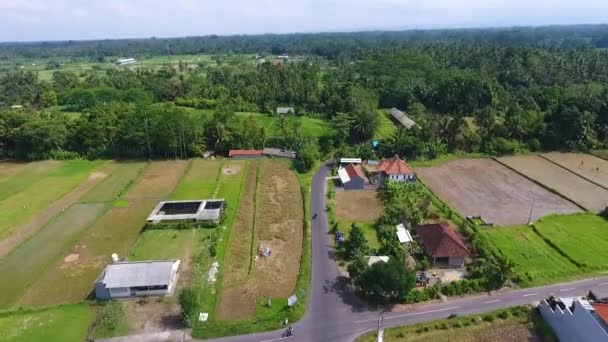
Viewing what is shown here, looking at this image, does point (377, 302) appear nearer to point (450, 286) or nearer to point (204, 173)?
point (450, 286)

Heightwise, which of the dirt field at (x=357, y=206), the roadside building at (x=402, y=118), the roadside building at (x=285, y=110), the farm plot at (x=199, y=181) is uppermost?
the roadside building at (x=285, y=110)

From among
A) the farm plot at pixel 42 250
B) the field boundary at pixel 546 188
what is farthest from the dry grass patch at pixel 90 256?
the field boundary at pixel 546 188

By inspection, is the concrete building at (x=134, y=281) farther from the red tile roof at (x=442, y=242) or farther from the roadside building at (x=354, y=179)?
the roadside building at (x=354, y=179)

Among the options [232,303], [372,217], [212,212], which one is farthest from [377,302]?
[212,212]

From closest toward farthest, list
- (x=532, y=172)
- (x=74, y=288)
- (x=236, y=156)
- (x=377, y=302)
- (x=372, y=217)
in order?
1. (x=377, y=302)
2. (x=74, y=288)
3. (x=372, y=217)
4. (x=532, y=172)
5. (x=236, y=156)

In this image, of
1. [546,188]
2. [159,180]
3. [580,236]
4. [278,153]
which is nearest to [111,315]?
[159,180]

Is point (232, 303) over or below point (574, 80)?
below

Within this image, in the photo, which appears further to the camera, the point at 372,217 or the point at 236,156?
the point at 236,156
